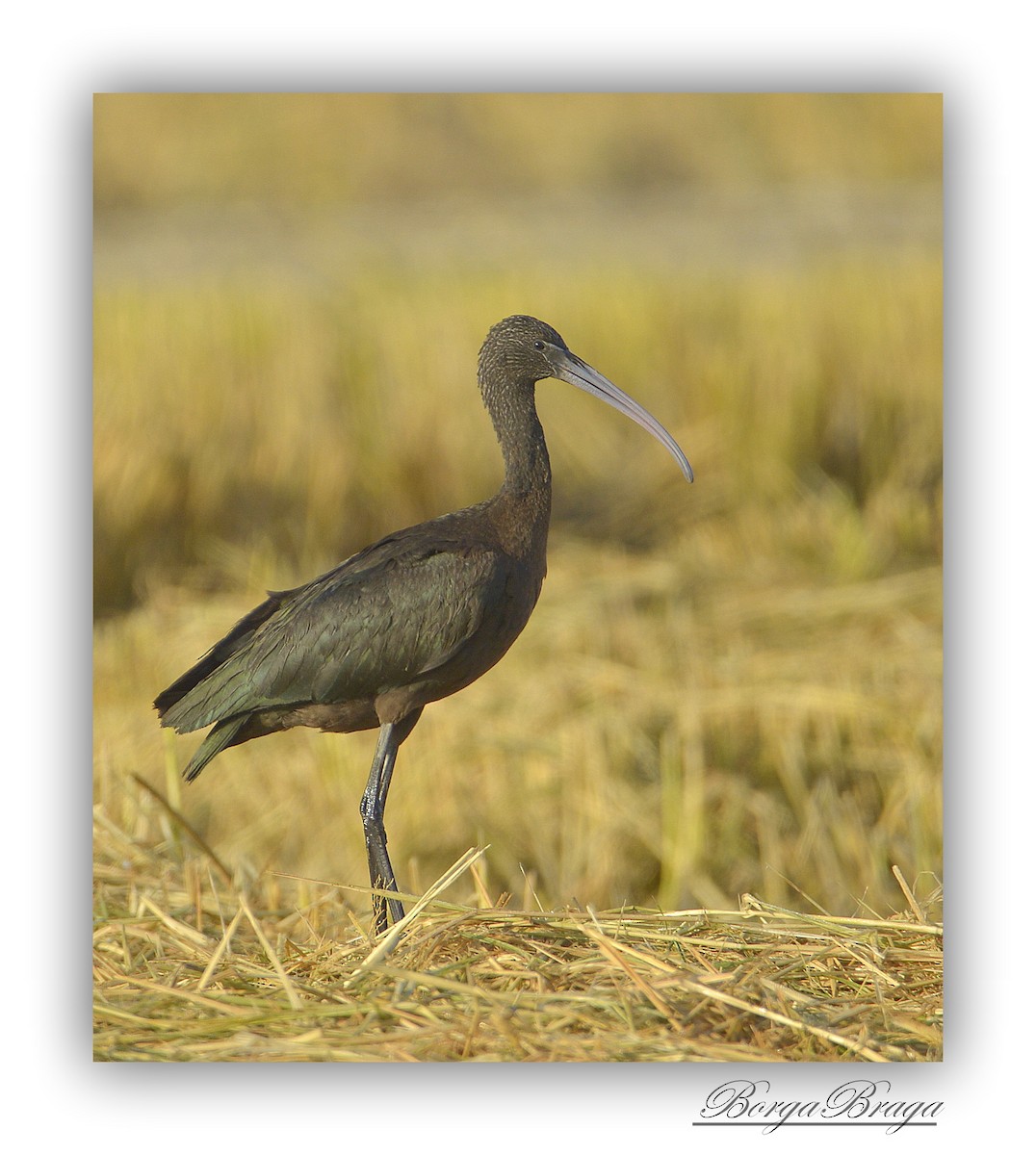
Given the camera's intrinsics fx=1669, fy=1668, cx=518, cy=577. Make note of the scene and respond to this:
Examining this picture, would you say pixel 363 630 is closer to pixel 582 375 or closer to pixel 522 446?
pixel 522 446

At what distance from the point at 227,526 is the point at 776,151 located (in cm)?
275

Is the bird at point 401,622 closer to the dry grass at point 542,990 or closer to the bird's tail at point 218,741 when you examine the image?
the bird's tail at point 218,741

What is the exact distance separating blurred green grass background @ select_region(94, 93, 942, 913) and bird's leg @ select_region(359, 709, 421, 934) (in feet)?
5.85

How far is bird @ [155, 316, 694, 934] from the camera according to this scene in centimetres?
416

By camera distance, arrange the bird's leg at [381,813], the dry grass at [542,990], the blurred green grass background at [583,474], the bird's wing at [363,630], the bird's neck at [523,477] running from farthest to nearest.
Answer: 1. the blurred green grass background at [583,474]
2. the bird's leg at [381,813]
3. the bird's neck at [523,477]
4. the bird's wing at [363,630]
5. the dry grass at [542,990]

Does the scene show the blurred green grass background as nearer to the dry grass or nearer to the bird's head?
the bird's head

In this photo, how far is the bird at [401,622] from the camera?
416 centimetres

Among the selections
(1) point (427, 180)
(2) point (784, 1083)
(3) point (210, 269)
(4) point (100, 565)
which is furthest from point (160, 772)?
(2) point (784, 1083)

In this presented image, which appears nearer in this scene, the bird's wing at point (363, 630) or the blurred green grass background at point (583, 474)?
the bird's wing at point (363, 630)

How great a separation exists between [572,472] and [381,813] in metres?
3.45

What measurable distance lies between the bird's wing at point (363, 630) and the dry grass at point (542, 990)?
0.53 metres

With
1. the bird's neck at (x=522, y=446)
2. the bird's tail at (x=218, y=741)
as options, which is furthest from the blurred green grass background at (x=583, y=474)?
the bird's neck at (x=522, y=446)

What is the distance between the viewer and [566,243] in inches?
280

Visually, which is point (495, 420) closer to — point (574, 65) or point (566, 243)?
point (574, 65)
